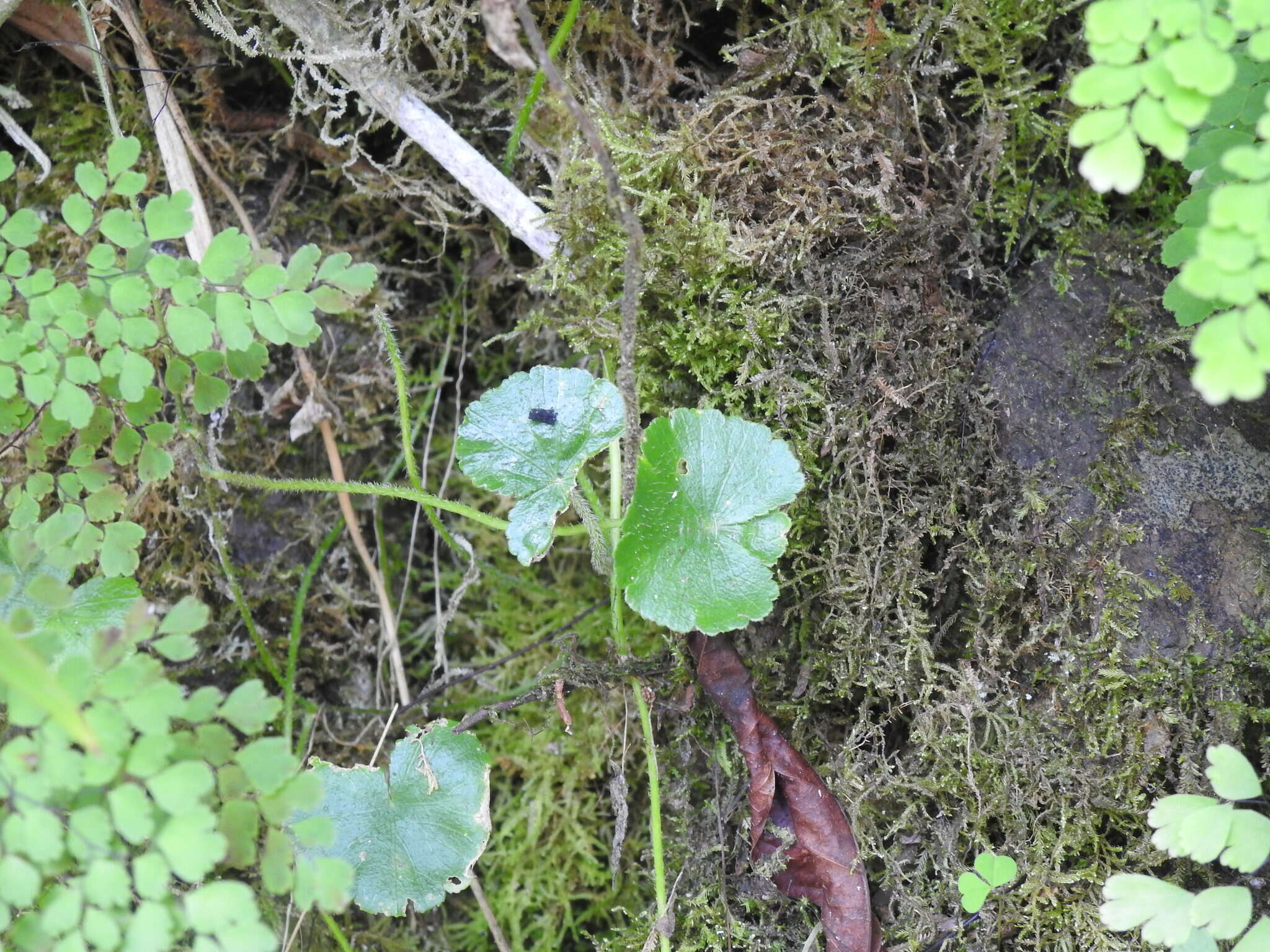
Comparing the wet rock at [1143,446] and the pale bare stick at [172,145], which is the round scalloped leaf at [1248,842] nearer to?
the wet rock at [1143,446]

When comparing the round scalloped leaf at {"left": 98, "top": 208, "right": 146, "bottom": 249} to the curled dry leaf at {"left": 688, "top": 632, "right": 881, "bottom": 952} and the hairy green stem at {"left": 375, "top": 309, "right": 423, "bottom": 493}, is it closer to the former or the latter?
the hairy green stem at {"left": 375, "top": 309, "right": 423, "bottom": 493}

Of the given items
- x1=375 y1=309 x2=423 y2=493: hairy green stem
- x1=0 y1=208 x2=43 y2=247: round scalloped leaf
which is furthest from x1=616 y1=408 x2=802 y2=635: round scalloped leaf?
x1=0 y1=208 x2=43 y2=247: round scalloped leaf

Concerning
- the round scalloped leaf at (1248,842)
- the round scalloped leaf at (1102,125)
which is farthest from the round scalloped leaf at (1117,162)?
the round scalloped leaf at (1248,842)

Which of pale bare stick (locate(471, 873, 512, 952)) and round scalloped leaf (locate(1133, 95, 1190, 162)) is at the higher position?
round scalloped leaf (locate(1133, 95, 1190, 162))

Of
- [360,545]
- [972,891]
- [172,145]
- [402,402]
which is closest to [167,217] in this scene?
[402,402]

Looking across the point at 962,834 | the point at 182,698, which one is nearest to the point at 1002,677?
the point at 962,834

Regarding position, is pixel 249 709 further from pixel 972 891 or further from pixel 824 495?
pixel 972 891

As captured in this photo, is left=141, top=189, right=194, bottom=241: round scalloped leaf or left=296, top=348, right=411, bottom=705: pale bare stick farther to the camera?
left=296, top=348, right=411, bottom=705: pale bare stick

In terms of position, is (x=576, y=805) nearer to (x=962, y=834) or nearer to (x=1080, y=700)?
(x=962, y=834)
